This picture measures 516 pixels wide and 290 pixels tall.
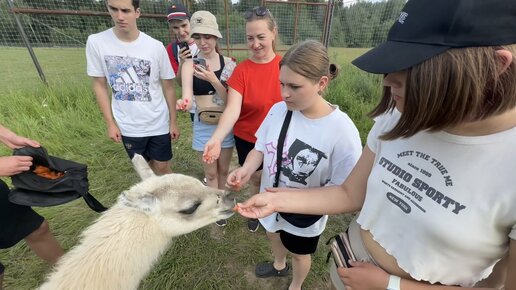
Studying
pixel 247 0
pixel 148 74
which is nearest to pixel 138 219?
pixel 148 74

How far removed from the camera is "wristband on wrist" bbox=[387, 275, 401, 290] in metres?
1.09

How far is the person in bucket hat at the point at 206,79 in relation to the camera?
2836 millimetres

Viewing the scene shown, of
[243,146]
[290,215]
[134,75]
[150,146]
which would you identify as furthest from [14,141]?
[290,215]

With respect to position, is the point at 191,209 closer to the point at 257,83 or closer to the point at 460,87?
the point at 257,83

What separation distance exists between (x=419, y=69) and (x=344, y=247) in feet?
3.13

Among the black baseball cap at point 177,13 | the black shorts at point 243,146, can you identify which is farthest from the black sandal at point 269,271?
the black baseball cap at point 177,13

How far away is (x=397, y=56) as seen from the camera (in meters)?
0.80

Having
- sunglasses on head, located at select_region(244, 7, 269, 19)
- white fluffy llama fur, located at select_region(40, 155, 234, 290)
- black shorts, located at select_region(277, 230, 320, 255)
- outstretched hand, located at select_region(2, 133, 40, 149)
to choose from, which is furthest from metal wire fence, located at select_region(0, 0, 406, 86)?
black shorts, located at select_region(277, 230, 320, 255)

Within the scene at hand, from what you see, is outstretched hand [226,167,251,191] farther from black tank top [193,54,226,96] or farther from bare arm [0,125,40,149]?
bare arm [0,125,40,149]

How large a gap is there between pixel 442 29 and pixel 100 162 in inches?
195

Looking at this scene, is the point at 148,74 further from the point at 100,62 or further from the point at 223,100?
the point at 223,100

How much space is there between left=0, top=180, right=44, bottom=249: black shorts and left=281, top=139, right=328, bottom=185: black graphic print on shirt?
2012 millimetres

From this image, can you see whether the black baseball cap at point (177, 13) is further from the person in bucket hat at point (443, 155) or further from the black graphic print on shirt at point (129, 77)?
the person in bucket hat at point (443, 155)

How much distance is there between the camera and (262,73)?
258cm
